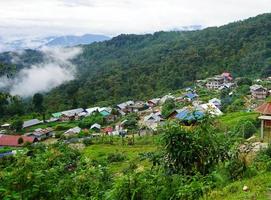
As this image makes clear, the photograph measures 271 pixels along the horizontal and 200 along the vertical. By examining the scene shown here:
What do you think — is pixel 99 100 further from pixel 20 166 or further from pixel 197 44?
pixel 20 166

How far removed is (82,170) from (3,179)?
209cm

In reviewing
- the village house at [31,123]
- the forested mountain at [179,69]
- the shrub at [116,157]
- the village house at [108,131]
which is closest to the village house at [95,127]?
the village house at [108,131]

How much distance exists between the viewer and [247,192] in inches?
309

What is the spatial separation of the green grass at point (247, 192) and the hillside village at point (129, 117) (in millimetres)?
32453

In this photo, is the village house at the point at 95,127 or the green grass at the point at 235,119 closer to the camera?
the green grass at the point at 235,119

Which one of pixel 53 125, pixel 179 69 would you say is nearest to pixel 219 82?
pixel 179 69

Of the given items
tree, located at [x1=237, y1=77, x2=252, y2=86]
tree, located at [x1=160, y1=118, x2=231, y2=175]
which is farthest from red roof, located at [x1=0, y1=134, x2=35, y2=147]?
tree, located at [x1=160, y1=118, x2=231, y2=175]

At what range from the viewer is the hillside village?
5044 cm

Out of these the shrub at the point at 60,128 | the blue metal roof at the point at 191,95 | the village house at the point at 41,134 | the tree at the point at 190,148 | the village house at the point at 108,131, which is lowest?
the shrub at the point at 60,128

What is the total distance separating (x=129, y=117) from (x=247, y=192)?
51.4 metres

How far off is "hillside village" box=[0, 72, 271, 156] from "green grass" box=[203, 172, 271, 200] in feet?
106

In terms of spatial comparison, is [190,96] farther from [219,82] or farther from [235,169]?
[235,169]

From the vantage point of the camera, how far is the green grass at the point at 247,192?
7592 millimetres

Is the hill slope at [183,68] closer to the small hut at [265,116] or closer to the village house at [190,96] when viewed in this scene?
the village house at [190,96]
